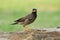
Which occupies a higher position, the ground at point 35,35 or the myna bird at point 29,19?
the myna bird at point 29,19

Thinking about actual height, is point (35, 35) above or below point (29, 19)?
below

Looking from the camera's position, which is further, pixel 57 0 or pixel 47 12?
pixel 57 0

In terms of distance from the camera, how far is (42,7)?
28.6m

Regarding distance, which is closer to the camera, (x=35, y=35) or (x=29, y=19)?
(x=35, y=35)

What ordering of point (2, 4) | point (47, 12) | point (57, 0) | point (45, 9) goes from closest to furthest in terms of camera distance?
point (47, 12) → point (45, 9) → point (2, 4) → point (57, 0)

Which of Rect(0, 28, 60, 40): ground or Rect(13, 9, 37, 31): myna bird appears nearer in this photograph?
Rect(0, 28, 60, 40): ground

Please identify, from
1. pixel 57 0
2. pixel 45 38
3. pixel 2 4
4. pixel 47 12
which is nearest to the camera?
pixel 45 38

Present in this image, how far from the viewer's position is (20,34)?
1166cm

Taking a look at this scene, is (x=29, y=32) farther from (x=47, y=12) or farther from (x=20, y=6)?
(x=20, y=6)

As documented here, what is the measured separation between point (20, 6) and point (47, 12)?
11.6ft

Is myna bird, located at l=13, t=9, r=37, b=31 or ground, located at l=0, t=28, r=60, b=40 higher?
myna bird, located at l=13, t=9, r=37, b=31

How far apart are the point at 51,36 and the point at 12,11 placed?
50.3 ft

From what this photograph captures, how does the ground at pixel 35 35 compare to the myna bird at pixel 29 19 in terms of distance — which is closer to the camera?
the ground at pixel 35 35

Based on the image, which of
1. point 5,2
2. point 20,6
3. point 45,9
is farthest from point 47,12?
point 5,2
